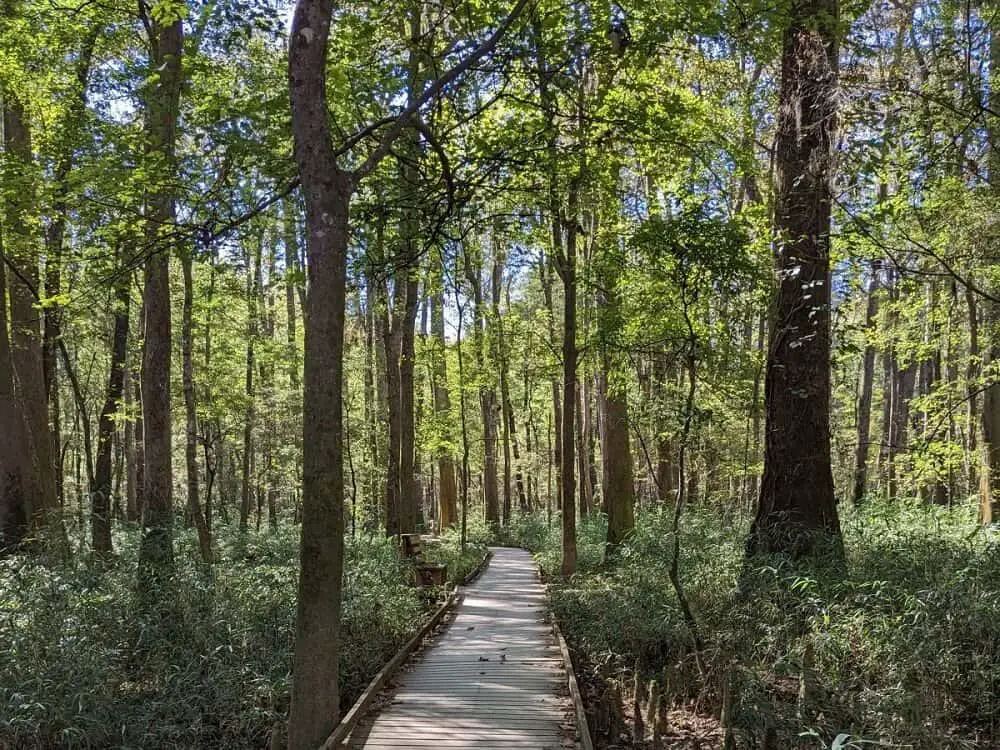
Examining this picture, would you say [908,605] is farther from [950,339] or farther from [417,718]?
[950,339]

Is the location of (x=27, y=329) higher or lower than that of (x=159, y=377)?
higher

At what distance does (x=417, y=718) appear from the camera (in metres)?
6.21

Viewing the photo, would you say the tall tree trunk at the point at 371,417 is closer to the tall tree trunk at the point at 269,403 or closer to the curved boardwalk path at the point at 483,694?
the tall tree trunk at the point at 269,403

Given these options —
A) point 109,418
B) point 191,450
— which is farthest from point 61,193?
point 109,418

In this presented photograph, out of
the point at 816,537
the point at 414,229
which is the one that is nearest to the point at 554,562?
the point at 816,537

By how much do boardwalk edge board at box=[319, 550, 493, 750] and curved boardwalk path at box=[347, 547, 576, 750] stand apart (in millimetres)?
121

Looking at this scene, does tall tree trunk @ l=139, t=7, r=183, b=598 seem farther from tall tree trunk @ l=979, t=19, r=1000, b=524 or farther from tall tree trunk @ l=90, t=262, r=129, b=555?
tall tree trunk @ l=979, t=19, r=1000, b=524

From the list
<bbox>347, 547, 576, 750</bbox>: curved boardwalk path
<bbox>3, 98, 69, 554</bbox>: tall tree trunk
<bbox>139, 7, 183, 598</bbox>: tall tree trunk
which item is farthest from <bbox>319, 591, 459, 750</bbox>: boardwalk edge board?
<bbox>3, 98, 69, 554</bbox>: tall tree trunk

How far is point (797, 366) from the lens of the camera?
8375mm

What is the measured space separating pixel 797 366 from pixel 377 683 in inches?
237

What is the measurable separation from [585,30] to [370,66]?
236 centimetres

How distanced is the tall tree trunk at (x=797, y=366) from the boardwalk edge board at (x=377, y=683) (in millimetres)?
4320

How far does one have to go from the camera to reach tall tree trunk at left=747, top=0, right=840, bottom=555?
794 centimetres

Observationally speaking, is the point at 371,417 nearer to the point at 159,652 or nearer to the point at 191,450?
the point at 191,450
